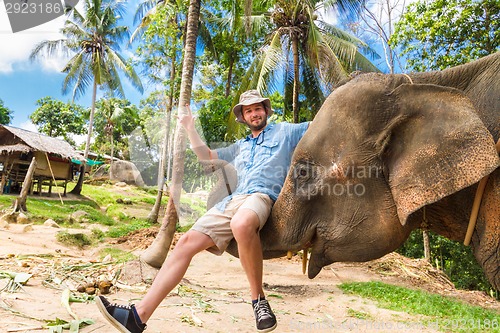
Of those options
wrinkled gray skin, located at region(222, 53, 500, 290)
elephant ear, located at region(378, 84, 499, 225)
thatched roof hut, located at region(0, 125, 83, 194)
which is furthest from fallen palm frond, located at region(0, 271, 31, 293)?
thatched roof hut, located at region(0, 125, 83, 194)

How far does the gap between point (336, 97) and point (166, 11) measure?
9798 mm

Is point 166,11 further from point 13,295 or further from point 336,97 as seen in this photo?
point 336,97

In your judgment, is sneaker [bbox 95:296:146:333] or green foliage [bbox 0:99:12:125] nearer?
sneaker [bbox 95:296:146:333]

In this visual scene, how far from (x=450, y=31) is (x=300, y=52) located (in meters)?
5.77

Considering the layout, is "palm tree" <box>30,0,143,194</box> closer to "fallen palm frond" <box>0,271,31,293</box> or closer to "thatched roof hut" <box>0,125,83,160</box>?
"thatched roof hut" <box>0,125,83,160</box>

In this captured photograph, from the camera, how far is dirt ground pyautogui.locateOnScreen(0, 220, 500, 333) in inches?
166

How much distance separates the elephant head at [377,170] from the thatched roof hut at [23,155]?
742 inches

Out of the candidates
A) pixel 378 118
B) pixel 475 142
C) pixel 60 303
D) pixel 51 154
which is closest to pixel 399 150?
pixel 378 118

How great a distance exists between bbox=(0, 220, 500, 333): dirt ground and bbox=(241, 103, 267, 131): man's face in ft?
7.14

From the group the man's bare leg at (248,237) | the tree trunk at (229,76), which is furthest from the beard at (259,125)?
the tree trunk at (229,76)

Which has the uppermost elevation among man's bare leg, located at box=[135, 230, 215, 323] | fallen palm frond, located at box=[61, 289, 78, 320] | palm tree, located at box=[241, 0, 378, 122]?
palm tree, located at box=[241, 0, 378, 122]

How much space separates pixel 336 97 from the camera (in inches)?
85.7

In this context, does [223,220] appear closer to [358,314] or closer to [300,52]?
[358,314]

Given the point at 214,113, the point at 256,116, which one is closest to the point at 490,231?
the point at 256,116
